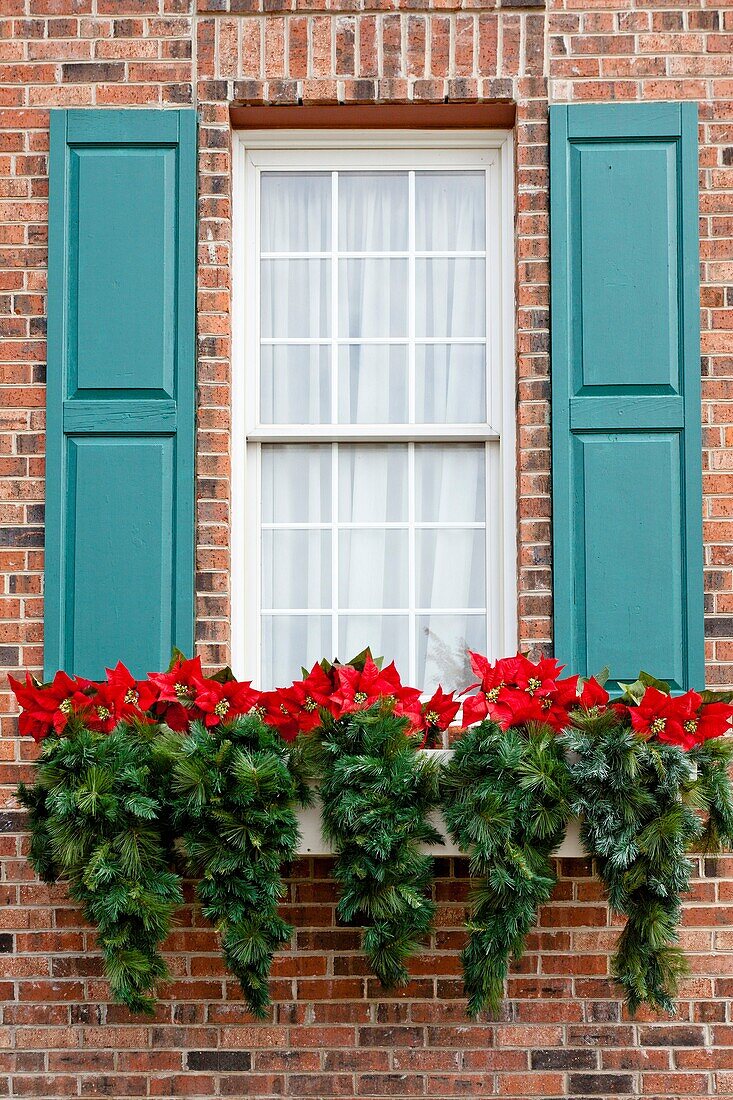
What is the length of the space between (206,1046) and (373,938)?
768mm

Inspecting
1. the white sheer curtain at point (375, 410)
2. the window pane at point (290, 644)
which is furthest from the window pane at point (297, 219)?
the window pane at point (290, 644)

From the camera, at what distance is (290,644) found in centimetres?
412

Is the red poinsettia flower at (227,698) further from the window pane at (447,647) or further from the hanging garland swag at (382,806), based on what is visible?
the window pane at (447,647)

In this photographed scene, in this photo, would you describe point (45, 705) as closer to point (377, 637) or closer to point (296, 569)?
point (296, 569)

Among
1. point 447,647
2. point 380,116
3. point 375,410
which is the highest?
point 380,116

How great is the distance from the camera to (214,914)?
137 inches

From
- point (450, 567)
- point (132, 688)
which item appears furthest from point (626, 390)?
point (132, 688)

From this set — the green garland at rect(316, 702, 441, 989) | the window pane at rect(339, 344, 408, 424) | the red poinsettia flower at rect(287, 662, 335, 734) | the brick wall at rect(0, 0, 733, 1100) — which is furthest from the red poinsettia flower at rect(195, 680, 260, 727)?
the window pane at rect(339, 344, 408, 424)

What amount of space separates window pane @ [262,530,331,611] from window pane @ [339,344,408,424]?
1.42 feet

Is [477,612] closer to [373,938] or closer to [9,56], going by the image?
[373,938]

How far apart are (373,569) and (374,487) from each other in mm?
277

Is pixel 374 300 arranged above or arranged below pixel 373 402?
above

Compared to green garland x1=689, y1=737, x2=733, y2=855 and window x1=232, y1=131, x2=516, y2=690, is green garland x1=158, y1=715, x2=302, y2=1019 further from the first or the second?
green garland x1=689, y1=737, x2=733, y2=855

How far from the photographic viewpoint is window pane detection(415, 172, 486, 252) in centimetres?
423
